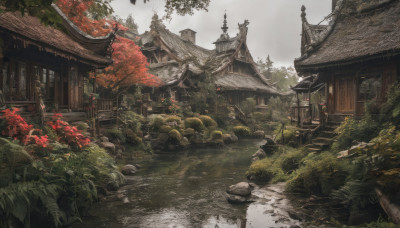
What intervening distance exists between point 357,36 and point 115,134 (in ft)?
45.0

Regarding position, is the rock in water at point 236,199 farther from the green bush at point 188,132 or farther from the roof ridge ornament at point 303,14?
the roof ridge ornament at point 303,14

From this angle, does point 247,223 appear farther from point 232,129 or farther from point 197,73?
point 197,73

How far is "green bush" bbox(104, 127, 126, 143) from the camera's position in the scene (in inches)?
566

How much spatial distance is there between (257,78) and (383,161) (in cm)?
3280

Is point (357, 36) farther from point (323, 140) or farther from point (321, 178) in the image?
point (321, 178)

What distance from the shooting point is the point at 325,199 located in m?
7.24

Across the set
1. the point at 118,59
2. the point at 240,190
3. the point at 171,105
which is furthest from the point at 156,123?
the point at 240,190

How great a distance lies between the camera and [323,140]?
1152cm

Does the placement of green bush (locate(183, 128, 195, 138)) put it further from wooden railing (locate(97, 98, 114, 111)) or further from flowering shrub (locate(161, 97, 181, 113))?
wooden railing (locate(97, 98, 114, 111))

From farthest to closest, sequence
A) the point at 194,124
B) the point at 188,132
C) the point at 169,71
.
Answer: the point at 169,71 → the point at 194,124 → the point at 188,132

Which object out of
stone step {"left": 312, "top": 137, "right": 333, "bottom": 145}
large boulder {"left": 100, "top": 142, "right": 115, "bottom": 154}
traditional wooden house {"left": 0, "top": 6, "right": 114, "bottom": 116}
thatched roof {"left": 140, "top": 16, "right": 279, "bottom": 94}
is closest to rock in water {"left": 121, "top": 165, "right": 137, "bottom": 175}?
large boulder {"left": 100, "top": 142, "right": 115, "bottom": 154}

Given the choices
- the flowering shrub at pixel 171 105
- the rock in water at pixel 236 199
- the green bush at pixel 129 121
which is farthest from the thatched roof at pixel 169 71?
the rock in water at pixel 236 199

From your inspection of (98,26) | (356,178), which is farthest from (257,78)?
(356,178)

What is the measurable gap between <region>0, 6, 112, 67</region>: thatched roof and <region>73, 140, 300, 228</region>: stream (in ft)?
17.2
